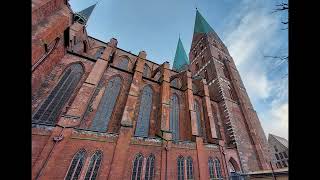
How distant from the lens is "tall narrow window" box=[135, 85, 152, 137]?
16.1 m

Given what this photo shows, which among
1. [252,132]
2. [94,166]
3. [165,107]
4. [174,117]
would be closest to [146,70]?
[174,117]

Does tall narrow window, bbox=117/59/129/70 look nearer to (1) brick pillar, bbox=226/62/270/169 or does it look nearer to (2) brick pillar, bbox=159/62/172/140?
(2) brick pillar, bbox=159/62/172/140

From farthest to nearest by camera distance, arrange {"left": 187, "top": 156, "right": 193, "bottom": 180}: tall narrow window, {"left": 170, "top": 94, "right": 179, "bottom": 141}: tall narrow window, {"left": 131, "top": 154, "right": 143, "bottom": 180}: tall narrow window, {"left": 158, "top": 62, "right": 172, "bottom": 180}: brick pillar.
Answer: {"left": 170, "top": 94, "right": 179, "bottom": 141}: tall narrow window, {"left": 187, "top": 156, "right": 193, "bottom": 180}: tall narrow window, {"left": 158, "top": 62, "right": 172, "bottom": 180}: brick pillar, {"left": 131, "top": 154, "right": 143, "bottom": 180}: tall narrow window

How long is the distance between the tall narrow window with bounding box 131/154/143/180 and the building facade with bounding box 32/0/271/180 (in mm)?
68

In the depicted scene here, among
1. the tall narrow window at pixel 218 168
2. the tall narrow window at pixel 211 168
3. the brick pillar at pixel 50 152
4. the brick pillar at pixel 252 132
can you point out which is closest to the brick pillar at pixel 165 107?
the tall narrow window at pixel 211 168

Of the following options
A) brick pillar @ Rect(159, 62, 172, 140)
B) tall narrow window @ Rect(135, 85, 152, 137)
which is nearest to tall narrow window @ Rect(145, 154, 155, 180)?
brick pillar @ Rect(159, 62, 172, 140)

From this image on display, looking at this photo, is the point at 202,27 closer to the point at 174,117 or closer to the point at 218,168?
the point at 174,117

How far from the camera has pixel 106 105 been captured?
15898 mm

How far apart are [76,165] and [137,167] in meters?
4.33

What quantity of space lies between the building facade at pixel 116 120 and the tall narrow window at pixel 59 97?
7cm

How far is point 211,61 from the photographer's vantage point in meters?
28.9

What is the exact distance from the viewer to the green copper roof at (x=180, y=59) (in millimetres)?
44581
